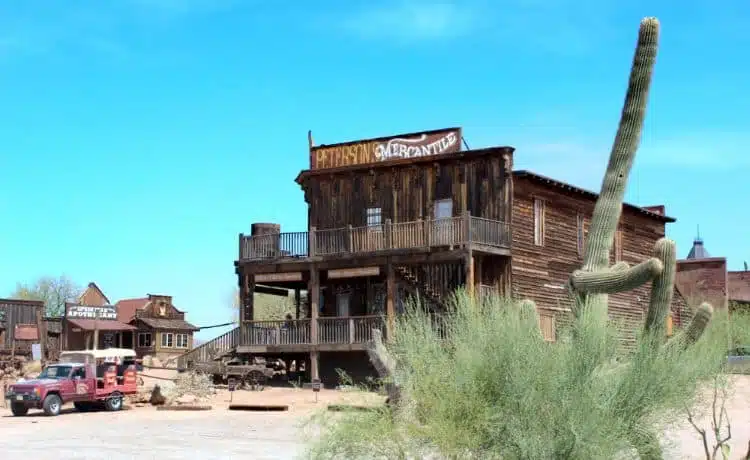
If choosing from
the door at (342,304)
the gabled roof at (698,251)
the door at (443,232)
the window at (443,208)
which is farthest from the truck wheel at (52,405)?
the gabled roof at (698,251)

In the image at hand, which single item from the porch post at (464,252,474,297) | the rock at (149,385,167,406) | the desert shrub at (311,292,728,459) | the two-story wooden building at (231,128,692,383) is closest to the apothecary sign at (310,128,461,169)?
the two-story wooden building at (231,128,692,383)

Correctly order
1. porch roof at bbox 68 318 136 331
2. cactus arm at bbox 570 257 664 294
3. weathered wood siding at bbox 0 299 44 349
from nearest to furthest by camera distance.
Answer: cactus arm at bbox 570 257 664 294
weathered wood siding at bbox 0 299 44 349
porch roof at bbox 68 318 136 331

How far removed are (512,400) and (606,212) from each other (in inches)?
184

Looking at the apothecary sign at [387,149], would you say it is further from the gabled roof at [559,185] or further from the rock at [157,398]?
the rock at [157,398]

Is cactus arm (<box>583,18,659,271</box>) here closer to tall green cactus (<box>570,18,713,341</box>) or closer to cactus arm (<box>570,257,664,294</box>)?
tall green cactus (<box>570,18,713,341</box>)

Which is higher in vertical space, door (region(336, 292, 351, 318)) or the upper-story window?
the upper-story window

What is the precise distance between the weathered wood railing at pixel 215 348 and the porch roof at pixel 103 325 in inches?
780

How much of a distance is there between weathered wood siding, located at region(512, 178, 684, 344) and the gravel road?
1223 cm

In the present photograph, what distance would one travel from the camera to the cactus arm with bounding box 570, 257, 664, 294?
13.4m

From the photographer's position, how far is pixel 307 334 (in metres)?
35.1

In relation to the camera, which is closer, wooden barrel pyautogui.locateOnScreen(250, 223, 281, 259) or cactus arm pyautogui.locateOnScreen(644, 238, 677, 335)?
cactus arm pyautogui.locateOnScreen(644, 238, 677, 335)

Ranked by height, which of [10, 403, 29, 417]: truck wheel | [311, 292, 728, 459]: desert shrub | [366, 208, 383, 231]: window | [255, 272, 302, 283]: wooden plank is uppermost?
[366, 208, 383, 231]: window

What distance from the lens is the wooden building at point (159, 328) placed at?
65.0m

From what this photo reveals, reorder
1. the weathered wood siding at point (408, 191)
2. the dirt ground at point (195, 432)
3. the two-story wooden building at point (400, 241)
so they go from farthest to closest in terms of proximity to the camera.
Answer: the weathered wood siding at point (408, 191), the two-story wooden building at point (400, 241), the dirt ground at point (195, 432)
